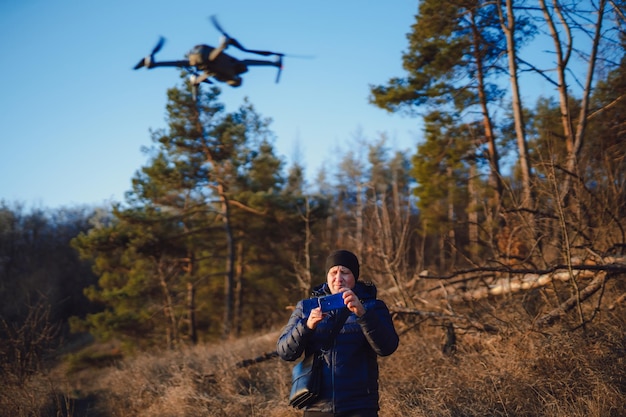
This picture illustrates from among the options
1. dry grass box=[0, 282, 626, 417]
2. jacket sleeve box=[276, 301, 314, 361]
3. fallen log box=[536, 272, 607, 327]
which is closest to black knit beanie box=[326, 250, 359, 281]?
jacket sleeve box=[276, 301, 314, 361]

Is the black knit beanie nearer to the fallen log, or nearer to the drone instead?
the drone

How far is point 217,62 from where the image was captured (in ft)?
13.5

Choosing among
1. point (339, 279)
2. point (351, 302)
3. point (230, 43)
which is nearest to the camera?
point (351, 302)

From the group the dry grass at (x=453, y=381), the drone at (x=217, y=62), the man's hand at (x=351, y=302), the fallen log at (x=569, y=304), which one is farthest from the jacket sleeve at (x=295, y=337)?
the fallen log at (x=569, y=304)

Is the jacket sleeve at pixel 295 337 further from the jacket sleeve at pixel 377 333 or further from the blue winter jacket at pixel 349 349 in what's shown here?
the jacket sleeve at pixel 377 333

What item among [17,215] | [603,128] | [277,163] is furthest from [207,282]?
[17,215]

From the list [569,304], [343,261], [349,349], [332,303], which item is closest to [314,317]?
[332,303]

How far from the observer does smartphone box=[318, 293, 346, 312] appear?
7.92ft

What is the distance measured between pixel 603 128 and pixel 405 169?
25.1 m

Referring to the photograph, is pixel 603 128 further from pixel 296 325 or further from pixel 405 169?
pixel 405 169

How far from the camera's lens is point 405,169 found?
33.8 metres

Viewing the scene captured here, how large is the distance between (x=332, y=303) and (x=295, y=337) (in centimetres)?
33

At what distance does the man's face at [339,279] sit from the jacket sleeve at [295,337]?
0.23 m

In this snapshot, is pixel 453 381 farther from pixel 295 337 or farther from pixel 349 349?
pixel 295 337
